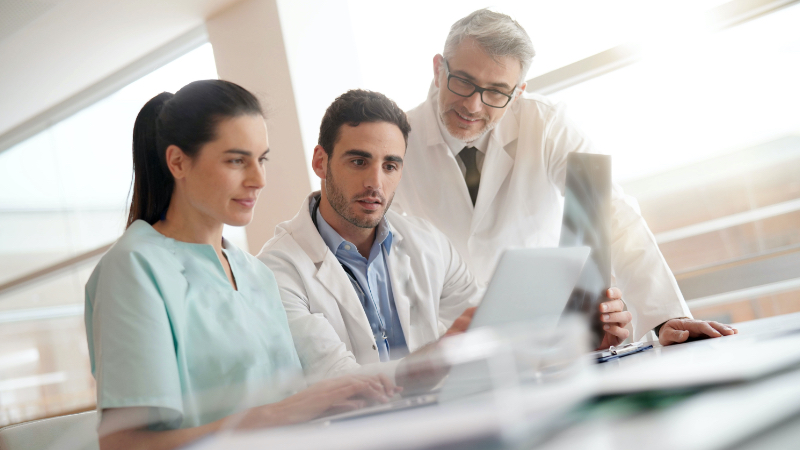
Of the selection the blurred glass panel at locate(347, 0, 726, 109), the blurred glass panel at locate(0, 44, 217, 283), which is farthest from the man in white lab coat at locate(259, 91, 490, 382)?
the blurred glass panel at locate(0, 44, 217, 283)

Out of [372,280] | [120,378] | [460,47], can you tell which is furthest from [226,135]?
[460,47]

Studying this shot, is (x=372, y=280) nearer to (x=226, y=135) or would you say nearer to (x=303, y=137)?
(x=226, y=135)

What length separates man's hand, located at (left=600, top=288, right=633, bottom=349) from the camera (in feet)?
4.48

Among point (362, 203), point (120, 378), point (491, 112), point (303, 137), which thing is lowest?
point (120, 378)

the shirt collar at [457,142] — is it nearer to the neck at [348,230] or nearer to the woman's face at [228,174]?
the neck at [348,230]

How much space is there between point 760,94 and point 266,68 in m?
2.60

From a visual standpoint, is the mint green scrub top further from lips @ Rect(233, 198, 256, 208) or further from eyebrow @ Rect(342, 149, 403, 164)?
eyebrow @ Rect(342, 149, 403, 164)

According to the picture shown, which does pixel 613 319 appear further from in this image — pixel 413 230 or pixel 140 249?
pixel 140 249

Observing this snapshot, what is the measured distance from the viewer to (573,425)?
39 cm

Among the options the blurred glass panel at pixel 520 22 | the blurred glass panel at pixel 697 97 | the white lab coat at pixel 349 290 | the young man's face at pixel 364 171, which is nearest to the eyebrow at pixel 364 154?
the young man's face at pixel 364 171

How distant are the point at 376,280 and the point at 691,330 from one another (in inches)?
31.7

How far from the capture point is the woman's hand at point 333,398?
485 mm

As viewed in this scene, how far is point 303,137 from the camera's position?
11.0ft

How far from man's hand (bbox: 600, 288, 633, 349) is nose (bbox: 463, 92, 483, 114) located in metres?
Result: 0.80
